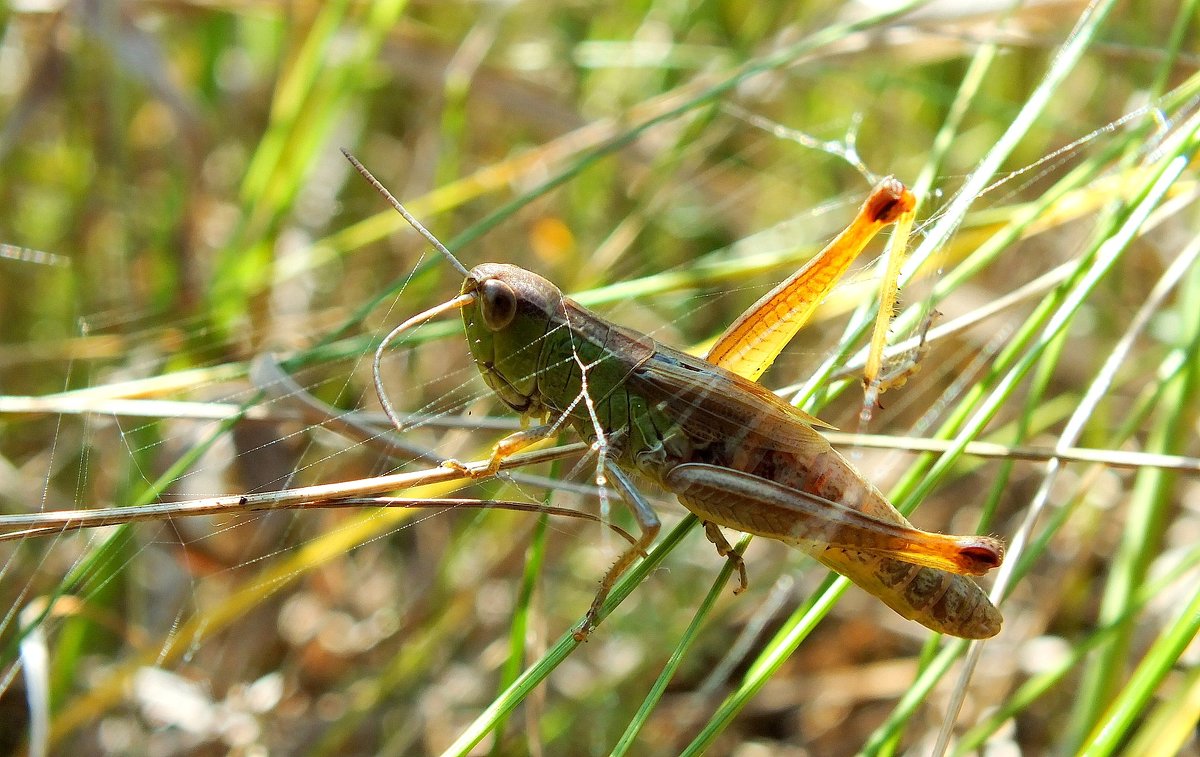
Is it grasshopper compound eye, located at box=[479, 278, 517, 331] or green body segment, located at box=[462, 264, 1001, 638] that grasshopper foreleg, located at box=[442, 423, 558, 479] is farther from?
grasshopper compound eye, located at box=[479, 278, 517, 331]

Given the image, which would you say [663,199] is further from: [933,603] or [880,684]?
[933,603]

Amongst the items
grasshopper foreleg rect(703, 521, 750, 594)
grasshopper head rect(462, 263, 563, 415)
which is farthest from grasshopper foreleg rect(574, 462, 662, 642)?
grasshopper head rect(462, 263, 563, 415)

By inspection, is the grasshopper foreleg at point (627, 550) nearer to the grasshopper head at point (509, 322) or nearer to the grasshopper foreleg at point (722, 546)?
the grasshopper foreleg at point (722, 546)

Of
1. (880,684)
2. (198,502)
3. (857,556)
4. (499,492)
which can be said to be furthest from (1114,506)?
(198,502)

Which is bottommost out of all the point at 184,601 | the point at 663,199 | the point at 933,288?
the point at 184,601

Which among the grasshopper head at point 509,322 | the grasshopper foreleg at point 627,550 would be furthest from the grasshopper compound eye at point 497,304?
the grasshopper foreleg at point 627,550

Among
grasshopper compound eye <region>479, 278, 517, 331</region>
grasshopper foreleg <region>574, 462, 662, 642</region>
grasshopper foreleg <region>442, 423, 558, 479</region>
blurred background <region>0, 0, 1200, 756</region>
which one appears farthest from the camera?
blurred background <region>0, 0, 1200, 756</region>
